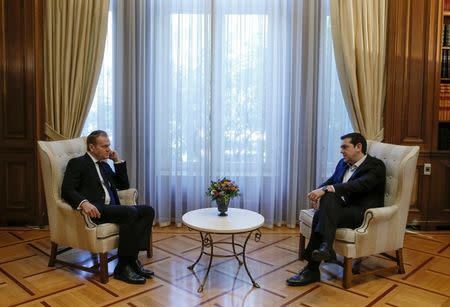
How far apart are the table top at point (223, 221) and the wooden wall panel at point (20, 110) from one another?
186cm

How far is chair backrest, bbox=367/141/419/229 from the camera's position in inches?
127

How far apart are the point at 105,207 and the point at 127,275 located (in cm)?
48

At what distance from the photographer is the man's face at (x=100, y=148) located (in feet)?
10.9

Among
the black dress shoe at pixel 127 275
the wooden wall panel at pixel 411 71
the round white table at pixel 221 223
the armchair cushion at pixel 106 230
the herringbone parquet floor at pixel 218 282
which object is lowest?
the herringbone parquet floor at pixel 218 282

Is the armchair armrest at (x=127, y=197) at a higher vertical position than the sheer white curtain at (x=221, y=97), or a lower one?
lower

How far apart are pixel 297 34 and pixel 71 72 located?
2.10m

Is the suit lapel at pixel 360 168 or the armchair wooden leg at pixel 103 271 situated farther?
the suit lapel at pixel 360 168

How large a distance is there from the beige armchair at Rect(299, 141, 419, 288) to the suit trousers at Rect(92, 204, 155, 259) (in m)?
1.22

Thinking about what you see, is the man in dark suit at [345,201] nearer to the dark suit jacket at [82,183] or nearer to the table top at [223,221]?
the table top at [223,221]

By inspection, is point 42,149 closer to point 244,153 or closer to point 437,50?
point 244,153

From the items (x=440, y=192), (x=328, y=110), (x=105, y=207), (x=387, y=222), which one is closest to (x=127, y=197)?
(x=105, y=207)

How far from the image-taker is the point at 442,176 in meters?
4.46

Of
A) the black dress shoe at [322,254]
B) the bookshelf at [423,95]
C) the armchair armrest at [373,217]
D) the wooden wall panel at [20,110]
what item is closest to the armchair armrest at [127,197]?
the wooden wall panel at [20,110]

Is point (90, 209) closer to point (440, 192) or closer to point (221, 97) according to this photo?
point (221, 97)
